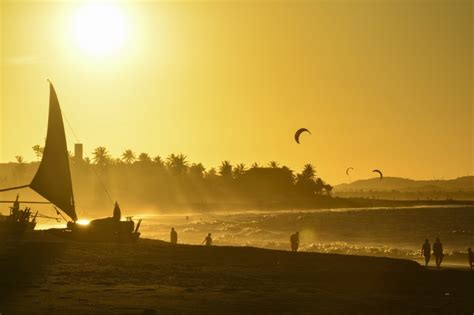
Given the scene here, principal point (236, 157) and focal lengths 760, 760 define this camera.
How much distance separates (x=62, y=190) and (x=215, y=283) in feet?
64.0

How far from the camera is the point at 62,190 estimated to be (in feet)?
122

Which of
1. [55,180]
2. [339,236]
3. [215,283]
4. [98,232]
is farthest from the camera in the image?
[339,236]

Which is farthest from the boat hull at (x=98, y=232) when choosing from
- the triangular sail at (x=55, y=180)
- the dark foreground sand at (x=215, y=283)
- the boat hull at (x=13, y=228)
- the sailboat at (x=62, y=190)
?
the dark foreground sand at (x=215, y=283)

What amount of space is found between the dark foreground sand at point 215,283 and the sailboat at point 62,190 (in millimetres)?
5790

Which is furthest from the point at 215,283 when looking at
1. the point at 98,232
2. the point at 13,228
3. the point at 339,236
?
the point at 339,236

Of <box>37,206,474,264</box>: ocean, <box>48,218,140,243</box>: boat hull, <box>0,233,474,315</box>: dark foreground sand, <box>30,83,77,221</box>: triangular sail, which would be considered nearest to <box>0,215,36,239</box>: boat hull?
<box>30,83,77,221</box>: triangular sail

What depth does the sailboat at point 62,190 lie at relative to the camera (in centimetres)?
3447

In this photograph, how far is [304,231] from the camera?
99.9 metres

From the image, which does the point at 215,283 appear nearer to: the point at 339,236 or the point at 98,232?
the point at 98,232

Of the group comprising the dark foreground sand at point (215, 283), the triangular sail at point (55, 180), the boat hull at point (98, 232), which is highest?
the triangular sail at point (55, 180)

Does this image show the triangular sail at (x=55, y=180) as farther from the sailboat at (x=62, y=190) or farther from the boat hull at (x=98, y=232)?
the boat hull at (x=98, y=232)

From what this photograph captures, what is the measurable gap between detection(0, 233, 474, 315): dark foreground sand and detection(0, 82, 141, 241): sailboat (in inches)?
228

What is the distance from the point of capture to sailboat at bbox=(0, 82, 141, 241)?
113 feet

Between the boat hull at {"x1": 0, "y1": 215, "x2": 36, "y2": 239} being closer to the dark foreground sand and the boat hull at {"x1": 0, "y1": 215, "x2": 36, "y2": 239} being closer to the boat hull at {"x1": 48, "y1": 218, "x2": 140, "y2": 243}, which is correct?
the boat hull at {"x1": 48, "y1": 218, "x2": 140, "y2": 243}
